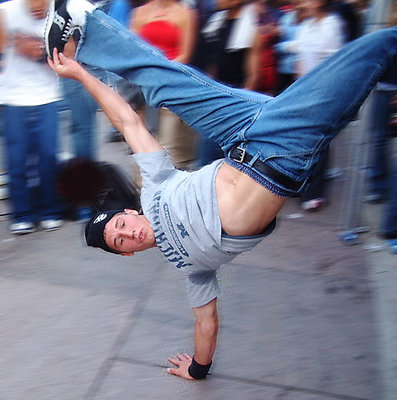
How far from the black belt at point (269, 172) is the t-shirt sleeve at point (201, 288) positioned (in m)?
0.70

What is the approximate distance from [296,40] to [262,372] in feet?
9.24

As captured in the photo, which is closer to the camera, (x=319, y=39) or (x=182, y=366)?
(x=182, y=366)

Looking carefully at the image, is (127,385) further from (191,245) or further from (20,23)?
(20,23)

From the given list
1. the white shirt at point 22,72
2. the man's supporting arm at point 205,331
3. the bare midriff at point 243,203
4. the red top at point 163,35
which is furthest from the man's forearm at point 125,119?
the red top at point 163,35

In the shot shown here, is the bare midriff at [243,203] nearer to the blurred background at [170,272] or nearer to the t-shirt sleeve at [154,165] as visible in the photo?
the t-shirt sleeve at [154,165]

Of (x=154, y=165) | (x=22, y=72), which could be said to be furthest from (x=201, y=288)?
(x=22, y=72)

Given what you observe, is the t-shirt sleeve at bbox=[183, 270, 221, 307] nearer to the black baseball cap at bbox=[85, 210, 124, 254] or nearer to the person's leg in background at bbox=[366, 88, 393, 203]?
the black baseball cap at bbox=[85, 210, 124, 254]

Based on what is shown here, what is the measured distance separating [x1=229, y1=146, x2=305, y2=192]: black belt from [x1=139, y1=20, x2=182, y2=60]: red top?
2.50 m

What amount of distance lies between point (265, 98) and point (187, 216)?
22.8 inches

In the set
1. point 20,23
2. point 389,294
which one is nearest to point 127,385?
point 389,294

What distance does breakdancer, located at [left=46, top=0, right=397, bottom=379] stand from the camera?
2232 mm

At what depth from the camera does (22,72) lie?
14.4ft

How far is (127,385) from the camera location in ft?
10.3

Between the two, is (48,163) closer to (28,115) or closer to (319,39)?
(28,115)
